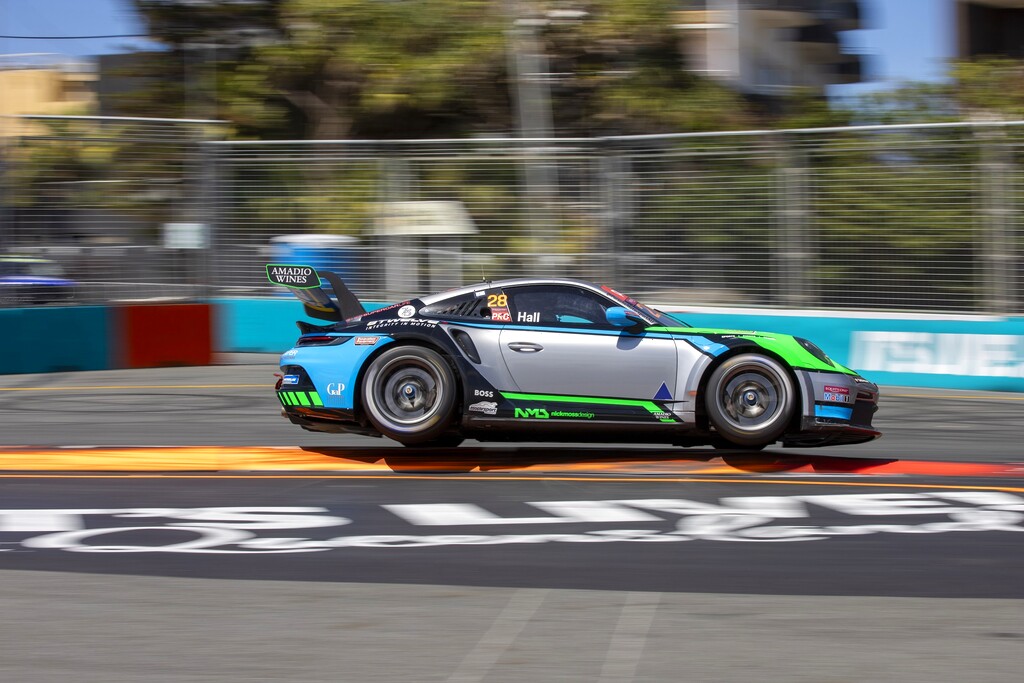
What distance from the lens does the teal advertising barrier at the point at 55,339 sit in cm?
1413

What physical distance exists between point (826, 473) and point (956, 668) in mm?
3690

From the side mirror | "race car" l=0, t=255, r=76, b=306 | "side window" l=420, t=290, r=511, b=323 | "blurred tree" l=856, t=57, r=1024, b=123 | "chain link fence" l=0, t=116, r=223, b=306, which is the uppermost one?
"blurred tree" l=856, t=57, r=1024, b=123

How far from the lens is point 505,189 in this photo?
14922 mm

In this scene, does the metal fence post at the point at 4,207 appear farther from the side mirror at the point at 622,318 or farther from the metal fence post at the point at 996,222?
the metal fence post at the point at 996,222

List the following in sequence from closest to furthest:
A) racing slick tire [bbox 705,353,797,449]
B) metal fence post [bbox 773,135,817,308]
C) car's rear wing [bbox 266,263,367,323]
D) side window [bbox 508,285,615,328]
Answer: racing slick tire [bbox 705,353,797,449]
side window [bbox 508,285,615,328]
car's rear wing [bbox 266,263,367,323]
metal fence post [bbox 773,135,817,308]

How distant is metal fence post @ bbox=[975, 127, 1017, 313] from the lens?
12.3 metres

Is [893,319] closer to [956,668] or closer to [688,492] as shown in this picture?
[688,492]

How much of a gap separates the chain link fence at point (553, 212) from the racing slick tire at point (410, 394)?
647cm

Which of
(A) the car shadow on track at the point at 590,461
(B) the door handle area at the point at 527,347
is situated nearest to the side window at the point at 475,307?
(B) the door handle area at the point at 527,347

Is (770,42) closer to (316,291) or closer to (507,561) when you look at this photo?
(316,291)

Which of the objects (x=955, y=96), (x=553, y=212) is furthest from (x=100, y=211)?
(x=955, y=96)

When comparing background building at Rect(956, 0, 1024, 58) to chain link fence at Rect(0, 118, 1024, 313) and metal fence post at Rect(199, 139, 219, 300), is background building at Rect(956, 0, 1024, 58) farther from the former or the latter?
metal fence post at Rect(199, 139, 219, 300)

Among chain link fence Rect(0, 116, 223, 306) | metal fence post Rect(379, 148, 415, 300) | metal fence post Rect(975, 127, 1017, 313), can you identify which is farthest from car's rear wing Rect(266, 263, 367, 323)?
metal fence post Rect(975, 127, 1017, 313)

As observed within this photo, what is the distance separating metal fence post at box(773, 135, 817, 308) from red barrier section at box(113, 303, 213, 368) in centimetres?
710
